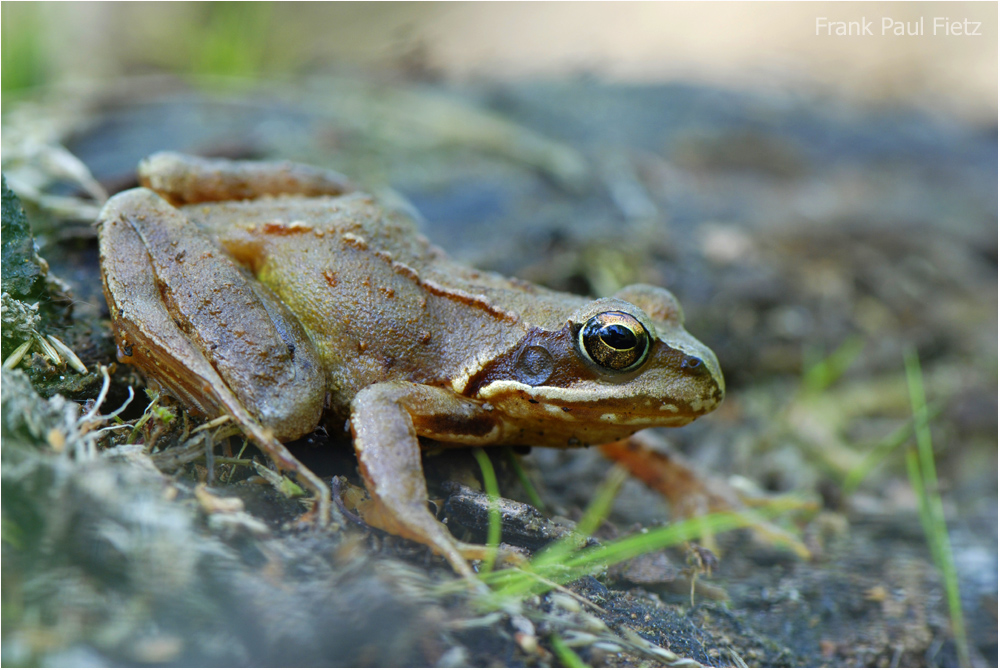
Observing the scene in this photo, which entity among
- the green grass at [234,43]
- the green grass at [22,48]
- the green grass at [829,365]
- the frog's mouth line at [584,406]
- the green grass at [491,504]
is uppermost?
the green grass at [234,43]

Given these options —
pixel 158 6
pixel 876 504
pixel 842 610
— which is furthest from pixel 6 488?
pixel 158 6

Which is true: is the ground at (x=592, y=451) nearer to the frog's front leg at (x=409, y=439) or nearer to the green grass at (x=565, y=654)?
the green grass at (x=565, y=654)

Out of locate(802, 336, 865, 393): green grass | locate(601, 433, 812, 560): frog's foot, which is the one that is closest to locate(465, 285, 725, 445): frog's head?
locate(601, 433, 812, 560): frog's foot

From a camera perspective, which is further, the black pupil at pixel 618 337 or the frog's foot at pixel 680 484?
the frog's foot at pixel 680 484

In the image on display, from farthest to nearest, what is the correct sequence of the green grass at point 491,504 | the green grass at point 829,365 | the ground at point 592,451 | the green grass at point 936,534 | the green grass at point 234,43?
the green grass at point 234,43 → the green grass at point 829,365 → the green grass at point 936,534 → the green grass at point 491,504 → the ground at point 592,451

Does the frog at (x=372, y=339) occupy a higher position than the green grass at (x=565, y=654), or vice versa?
the frog at (x=372, y=339)

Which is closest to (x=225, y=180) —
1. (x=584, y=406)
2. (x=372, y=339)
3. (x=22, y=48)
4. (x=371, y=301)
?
(x=371, y=301)

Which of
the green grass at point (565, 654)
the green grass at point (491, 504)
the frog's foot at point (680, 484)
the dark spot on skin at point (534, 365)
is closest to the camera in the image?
the green grass at point (565, 654)

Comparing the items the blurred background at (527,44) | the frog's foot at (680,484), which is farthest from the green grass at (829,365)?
the blurred background at (527,44)

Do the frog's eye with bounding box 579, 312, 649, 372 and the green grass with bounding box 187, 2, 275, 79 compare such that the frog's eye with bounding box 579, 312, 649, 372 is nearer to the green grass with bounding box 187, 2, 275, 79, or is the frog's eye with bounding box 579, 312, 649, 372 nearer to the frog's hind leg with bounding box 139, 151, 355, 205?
the frog's hind leg with bounding box 139, 151, 355, 205
